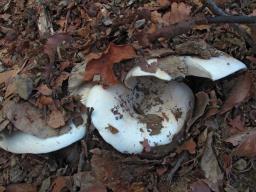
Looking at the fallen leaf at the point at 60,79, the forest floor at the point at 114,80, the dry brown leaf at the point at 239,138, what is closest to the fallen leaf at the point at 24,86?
the forest floor at the point at 114,80

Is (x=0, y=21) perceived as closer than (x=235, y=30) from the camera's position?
No

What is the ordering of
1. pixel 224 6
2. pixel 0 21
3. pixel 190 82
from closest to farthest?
pixel 190 82
pixel 224 6
pixel 0 21

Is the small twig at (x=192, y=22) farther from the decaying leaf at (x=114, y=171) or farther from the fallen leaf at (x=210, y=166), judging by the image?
the decaying leaf at (x=114, y=171)

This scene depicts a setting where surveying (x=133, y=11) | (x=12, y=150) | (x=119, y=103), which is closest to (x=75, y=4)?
(x=133, y=11)

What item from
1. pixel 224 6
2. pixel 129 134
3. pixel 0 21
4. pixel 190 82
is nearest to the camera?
pixel 129 134

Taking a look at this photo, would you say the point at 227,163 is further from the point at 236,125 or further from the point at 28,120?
the point at 28,120

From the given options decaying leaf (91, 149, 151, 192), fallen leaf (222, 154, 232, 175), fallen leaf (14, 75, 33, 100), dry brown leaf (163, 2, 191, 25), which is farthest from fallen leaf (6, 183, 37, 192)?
dry brown leaf (163, 2, 191, 25)

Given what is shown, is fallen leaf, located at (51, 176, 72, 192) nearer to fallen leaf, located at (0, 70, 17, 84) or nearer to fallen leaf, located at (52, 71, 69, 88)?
fallen leaf, located at (52, 71, 69, 88)

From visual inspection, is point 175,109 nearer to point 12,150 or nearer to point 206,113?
point 206,113
